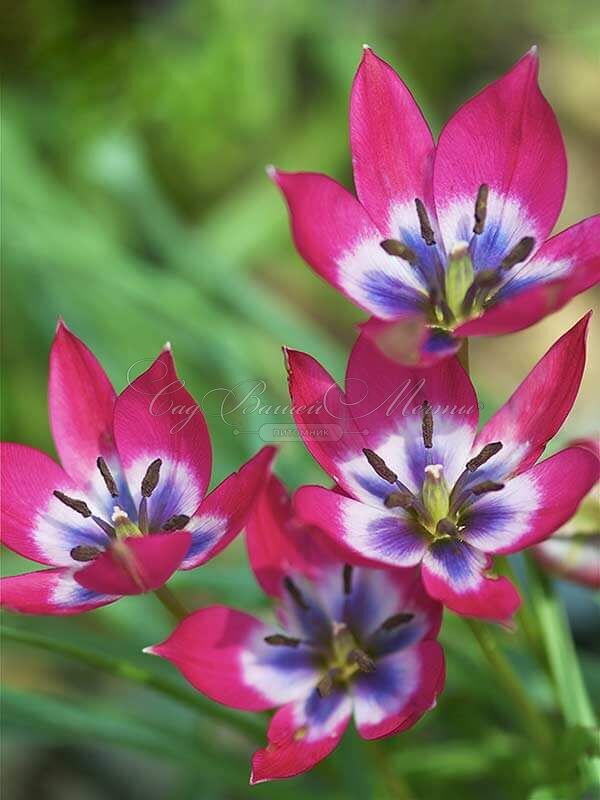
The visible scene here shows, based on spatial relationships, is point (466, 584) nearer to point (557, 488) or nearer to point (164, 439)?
point (557, 488)

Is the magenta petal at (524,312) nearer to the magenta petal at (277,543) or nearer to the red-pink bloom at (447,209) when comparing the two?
the red-pink bloom at (447,209)

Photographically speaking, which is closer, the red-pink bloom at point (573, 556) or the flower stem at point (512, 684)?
the flower stem at point (512, 684)

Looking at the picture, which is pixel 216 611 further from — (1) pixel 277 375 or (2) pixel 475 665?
(1) pixel 277 375

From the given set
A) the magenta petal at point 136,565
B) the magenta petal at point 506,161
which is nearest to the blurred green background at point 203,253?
the magenta petal at point 136,565

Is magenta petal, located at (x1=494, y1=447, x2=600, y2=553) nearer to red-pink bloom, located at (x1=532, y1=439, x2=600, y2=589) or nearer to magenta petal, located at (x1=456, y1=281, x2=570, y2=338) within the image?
magenta petal, located at (x1=456, y1=281, x2=570, y2=338)

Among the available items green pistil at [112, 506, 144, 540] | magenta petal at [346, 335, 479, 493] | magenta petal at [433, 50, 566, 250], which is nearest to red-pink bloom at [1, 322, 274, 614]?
green pistil at [112, 506, 144, 540]

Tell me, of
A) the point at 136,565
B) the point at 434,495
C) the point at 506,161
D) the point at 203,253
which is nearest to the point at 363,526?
the point at 434,495
